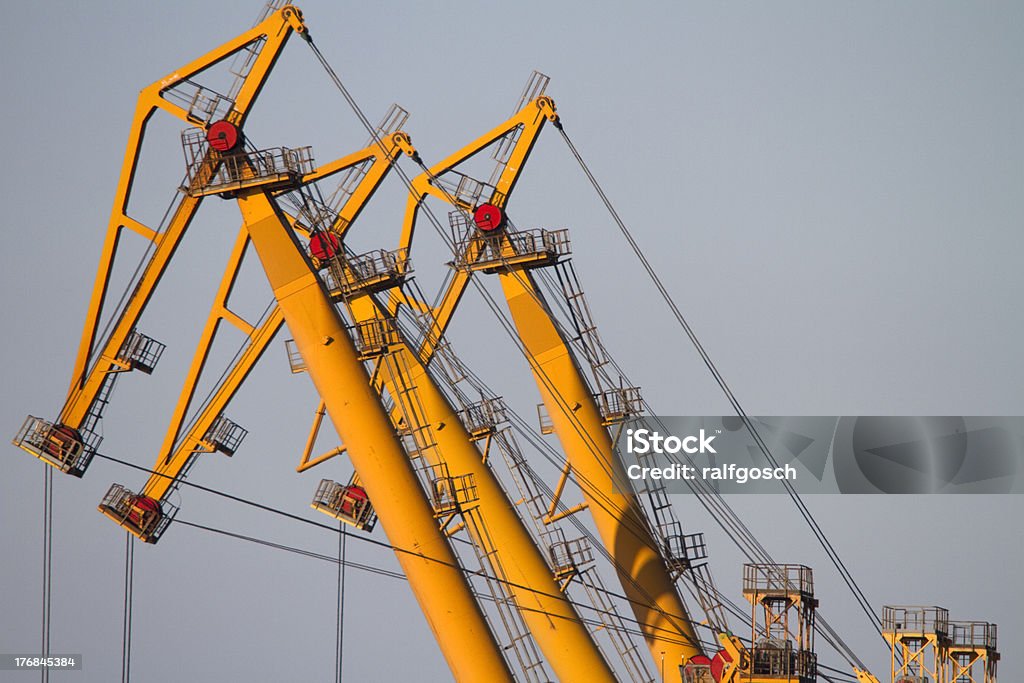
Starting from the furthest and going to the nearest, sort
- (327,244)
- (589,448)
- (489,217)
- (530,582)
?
(589,448) → (489,217) → (530,582) → (327,244)

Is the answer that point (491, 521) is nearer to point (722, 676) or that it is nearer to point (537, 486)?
point (537, 486)

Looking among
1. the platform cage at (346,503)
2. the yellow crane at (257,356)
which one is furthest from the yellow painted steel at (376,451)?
the platform cage at (346,503)

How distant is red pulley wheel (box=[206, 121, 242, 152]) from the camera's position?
43.1 meters

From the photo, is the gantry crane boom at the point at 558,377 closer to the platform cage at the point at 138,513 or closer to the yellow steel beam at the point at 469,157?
the yellow steel beam at the point at 469,157

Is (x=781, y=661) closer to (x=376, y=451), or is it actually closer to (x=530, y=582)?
(x=530, y=582)

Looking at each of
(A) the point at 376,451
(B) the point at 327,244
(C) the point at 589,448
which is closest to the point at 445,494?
(A) the point at 376,451

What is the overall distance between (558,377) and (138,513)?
552 inches

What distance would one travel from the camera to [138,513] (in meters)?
45.2

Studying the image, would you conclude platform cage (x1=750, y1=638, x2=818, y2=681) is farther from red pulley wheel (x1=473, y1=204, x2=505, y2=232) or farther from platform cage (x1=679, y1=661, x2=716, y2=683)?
red pulley wheel (x1=473, y1=204, x2=505, y2=232)

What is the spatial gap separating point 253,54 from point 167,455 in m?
9.16

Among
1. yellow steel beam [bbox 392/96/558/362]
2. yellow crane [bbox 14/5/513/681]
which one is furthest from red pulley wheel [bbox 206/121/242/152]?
yellow steel beam [bbox 392/96/558/362]

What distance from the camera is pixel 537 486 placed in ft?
172

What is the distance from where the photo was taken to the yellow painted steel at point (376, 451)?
4181 centimetres

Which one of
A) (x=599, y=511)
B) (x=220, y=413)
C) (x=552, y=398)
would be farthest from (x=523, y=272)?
(x=220, y=413)
